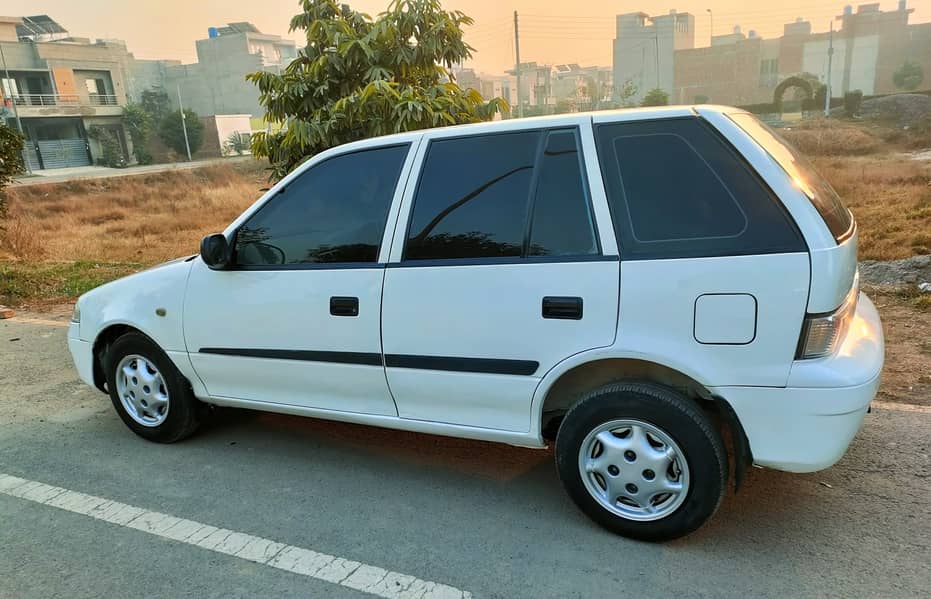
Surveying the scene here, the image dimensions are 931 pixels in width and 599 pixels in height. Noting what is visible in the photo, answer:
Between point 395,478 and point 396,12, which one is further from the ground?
point 396,12

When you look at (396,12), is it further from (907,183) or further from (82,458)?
(907,183)

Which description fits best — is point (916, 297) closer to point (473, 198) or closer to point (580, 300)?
point (580, 300)

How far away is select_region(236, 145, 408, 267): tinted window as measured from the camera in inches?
130

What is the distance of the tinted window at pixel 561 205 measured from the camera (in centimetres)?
280

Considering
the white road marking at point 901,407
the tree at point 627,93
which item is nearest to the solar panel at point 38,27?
the tree at point 627,93

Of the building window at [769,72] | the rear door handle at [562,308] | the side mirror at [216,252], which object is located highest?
the building window at [769,72]

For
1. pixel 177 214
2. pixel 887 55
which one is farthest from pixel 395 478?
pixel 887 55

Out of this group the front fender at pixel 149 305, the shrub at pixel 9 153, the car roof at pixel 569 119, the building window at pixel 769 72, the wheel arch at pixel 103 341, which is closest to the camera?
the car roof at pixel 569 119

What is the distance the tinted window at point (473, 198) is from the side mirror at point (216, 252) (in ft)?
3.62

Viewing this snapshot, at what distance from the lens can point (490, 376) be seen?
298 centimetres

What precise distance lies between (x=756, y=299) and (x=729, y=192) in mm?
438

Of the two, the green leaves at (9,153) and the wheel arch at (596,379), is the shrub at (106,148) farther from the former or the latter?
the wheel arch at (596,379)

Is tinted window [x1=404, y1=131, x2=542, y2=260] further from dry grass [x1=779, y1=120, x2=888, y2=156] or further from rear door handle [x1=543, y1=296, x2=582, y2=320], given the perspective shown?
dry grass [x1=779, y1=120, x2=888, y2=156]

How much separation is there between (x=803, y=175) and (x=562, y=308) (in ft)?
3.86
